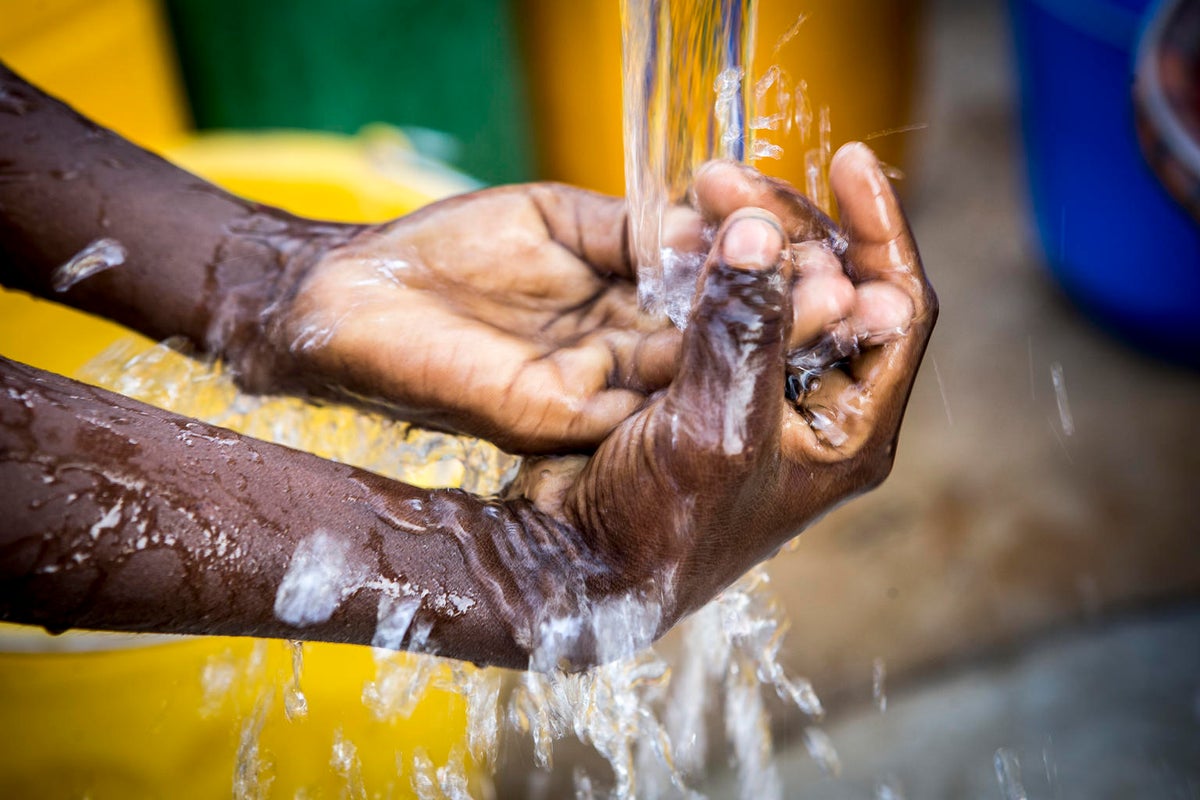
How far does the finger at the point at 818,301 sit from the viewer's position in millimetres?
1030

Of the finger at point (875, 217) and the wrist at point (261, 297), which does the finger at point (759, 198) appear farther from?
the wrist at point (261, 297)

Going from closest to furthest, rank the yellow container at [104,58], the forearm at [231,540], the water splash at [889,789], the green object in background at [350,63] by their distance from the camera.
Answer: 1. the forearm at [231,540]
2. the water splash at [889,789]
3. the yellow container at [104,58]
4. the green object in background at [350,63]

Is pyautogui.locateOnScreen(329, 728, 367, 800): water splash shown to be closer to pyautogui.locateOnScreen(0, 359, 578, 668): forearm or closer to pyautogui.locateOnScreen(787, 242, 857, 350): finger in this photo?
pyautogui.locateOnScreen(0, 359, 578, 668): forearm

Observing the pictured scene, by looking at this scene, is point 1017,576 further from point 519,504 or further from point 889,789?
point 519,504

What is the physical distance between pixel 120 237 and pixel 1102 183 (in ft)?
8.14

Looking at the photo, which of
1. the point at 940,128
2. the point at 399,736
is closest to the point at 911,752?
the point at 399,736

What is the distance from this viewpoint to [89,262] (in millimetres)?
1319

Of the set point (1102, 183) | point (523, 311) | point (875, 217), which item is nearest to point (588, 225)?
point (523, 311)

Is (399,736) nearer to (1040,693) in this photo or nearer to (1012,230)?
(1040,693)

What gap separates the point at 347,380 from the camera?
1.25 meters

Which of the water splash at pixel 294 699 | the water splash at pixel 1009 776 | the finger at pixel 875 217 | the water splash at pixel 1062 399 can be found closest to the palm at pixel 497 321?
the finger at pixel 875 217

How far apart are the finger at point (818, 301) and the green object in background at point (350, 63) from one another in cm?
192

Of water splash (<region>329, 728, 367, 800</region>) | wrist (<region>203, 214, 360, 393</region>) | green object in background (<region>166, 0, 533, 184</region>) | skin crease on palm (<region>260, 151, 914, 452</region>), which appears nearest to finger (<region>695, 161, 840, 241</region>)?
skin crease on palm (<region>260, 151, 914, 452</region>)

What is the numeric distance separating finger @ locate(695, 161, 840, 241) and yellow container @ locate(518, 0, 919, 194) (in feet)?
4.81
